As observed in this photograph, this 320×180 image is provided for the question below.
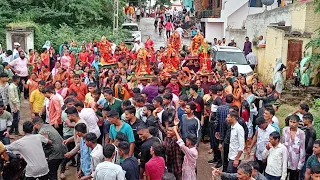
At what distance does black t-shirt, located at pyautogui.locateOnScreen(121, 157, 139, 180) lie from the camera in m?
5.79

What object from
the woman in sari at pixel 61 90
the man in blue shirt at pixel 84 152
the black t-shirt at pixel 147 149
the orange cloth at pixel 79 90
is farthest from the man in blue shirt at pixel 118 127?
the orange cloth at pixel 79 90

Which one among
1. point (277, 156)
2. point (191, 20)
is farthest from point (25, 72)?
point (191, 20)

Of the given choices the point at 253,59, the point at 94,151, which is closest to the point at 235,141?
the point at 94,151

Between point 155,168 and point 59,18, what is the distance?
1838 centimetres

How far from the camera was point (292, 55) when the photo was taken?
15.1 meters

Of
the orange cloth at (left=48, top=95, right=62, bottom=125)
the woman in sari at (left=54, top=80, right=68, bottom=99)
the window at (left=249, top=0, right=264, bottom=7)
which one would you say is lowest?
the orange cloth at (left=48, top=95, right=62, bottom=125)

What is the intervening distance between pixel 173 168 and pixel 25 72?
26.2 feet

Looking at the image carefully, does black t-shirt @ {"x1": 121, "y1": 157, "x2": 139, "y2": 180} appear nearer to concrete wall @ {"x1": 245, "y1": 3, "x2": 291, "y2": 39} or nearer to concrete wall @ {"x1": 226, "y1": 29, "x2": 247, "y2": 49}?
concrete wall @ {"x1": 245, "y1": 3, "x2": 291, "y2": 39}

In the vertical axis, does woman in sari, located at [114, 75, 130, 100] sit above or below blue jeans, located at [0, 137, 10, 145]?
above

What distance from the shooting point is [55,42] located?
802 inches

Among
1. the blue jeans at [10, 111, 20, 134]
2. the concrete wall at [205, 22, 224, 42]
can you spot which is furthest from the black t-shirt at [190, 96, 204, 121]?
the concrete wall at [205, 22, 224, 42]

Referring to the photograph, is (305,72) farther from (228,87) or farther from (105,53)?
(105,53)

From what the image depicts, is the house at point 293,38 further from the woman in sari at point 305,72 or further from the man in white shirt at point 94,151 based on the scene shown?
the man in white shirt at point 94,151

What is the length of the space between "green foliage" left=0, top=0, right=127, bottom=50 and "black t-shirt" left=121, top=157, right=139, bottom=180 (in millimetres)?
14482
